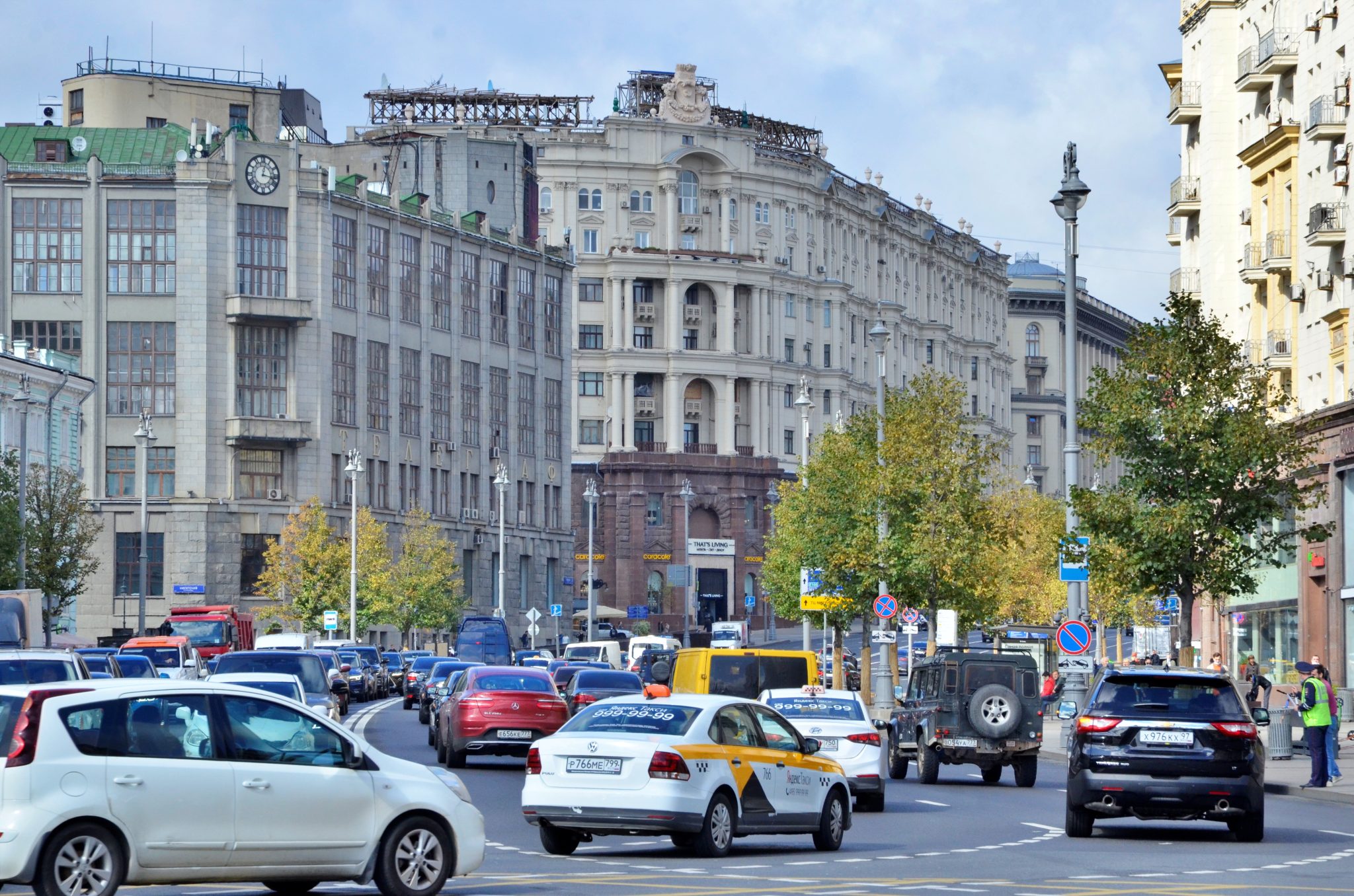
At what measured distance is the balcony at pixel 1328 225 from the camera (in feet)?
179

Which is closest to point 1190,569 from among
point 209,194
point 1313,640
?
point 1313,640

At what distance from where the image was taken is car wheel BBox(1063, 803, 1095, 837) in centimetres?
2300

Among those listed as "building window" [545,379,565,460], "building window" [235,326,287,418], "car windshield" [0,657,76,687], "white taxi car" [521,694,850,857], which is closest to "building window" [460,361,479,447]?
"building window" [545,379,565,460]

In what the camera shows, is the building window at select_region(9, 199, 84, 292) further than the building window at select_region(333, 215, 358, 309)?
No

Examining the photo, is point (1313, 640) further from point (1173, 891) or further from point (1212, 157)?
point (1173, 891)

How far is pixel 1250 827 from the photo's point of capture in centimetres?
2275

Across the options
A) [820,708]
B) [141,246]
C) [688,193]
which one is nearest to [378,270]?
[141,246]

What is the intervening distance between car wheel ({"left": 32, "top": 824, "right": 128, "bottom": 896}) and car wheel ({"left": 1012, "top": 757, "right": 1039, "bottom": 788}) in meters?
20.1

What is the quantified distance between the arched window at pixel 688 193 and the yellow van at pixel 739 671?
350 ft

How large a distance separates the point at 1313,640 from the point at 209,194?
66.5 m

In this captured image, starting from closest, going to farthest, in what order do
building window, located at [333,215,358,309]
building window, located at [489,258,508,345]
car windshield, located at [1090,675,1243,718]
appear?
car windshield, located at [1090,675,1243,718]
building window, located at [333,215,358,309]
building window, located at [489,258,508,345]

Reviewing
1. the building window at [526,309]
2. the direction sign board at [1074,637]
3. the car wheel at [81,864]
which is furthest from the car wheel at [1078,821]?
the building window at [526,309]

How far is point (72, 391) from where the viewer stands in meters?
94.3

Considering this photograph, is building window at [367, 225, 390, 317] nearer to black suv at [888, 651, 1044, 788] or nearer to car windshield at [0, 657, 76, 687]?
black suv at [888, 651, 1044, 788]
